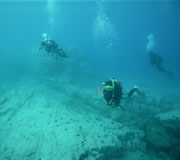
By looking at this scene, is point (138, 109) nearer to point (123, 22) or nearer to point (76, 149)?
point (76, 149)

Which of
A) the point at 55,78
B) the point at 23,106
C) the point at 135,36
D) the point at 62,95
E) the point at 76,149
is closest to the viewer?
the point at 76,149

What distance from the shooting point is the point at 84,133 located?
27.6ft

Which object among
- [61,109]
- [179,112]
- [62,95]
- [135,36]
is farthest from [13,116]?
[135,36]

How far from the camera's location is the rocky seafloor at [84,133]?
23.7 ft

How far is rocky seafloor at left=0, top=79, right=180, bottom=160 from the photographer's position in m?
7.24

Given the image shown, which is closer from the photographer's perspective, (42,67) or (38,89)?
(38,89)

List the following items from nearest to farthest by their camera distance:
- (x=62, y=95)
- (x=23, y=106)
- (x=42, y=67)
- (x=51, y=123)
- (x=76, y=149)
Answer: (x=76, y=149), (x=51, y=123), (x=23, y=106), (x=62, y=95), (x=42, y=67)

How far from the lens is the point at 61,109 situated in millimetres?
11555

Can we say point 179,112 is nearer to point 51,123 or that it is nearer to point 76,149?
point 76,149

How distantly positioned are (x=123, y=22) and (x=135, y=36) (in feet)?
150

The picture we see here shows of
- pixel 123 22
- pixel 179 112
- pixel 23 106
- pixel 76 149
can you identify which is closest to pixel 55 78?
pixel 23 106

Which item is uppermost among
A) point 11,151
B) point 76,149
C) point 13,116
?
point 76,149

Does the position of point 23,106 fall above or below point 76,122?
below

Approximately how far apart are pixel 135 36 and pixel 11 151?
15348 cm
